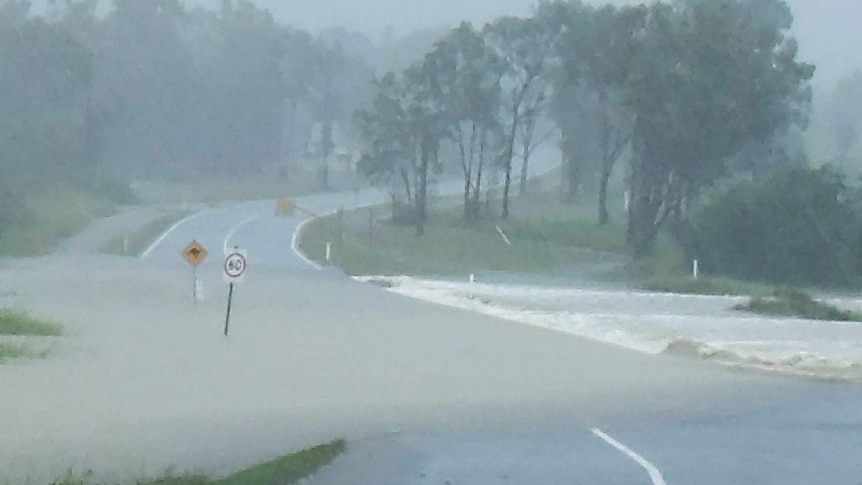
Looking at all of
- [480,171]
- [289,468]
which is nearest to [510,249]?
[480,171]

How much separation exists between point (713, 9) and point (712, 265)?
36.5ft

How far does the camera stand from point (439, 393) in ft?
64.5

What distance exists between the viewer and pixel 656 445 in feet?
51.1

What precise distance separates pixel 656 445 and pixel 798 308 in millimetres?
22329

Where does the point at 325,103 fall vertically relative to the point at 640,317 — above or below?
above

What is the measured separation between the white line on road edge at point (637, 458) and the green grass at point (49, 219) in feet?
116

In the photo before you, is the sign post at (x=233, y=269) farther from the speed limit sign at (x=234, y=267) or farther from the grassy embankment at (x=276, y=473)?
the grassy embankment at (x=276, y=473)

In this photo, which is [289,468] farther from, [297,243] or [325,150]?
[325,150]

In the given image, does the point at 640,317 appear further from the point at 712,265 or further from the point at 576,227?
the point at 576,227

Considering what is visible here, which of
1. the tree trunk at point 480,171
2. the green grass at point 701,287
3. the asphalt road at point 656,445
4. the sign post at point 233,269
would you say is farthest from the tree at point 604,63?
the asphalt road at point 656,445

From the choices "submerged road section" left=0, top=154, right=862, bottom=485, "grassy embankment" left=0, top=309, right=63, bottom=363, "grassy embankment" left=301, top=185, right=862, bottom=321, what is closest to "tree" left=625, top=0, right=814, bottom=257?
"grassy embankment" left=301, top=185, right=862, bottom=321

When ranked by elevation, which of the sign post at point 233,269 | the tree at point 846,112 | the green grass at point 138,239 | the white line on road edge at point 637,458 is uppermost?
the tree at point 846,112

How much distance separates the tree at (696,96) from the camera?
192ft

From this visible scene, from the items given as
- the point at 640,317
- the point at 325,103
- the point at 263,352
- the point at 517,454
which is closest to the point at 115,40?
the point at 325,103
